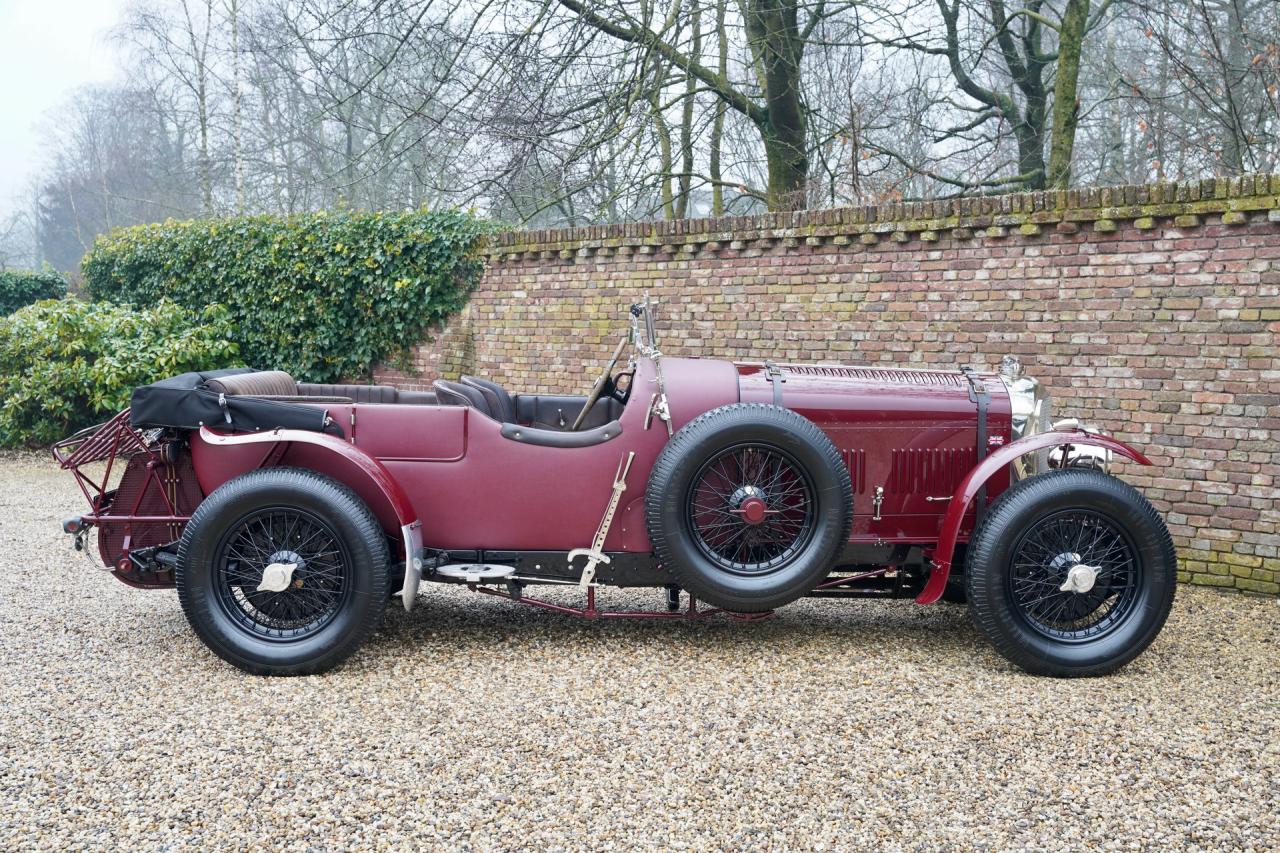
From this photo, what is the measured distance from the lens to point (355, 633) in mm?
3930

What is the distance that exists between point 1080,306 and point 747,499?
3.25m

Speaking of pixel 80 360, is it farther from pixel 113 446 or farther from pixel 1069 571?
pixel 1069 571

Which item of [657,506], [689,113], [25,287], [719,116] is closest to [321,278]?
[689,113]

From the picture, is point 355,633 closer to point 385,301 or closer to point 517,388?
point 517,388

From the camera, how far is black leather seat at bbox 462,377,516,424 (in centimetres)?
468

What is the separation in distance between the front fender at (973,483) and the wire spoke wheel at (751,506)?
0.60 m

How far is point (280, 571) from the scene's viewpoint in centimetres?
389

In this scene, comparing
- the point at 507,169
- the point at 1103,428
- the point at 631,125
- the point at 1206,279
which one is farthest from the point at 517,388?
the point at 1206,279

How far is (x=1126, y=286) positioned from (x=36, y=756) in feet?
19.7

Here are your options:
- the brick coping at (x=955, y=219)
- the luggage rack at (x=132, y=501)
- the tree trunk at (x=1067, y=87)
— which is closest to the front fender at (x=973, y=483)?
the brick coping at (x=955, y=219)

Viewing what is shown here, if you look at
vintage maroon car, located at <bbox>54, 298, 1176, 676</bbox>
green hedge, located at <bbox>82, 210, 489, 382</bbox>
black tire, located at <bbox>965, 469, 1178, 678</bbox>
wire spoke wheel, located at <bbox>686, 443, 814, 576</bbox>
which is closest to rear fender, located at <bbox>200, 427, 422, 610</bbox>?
vintage maroon car, located at <bbox>54, 298, 1176, 676</bbox>

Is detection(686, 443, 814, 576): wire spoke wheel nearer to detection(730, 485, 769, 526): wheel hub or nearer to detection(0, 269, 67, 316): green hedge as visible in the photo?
detection(730, 485, 769, 526): wheel hub

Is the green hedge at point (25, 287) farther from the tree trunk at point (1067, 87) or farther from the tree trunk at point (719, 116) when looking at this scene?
the tree trunk at point (1067, 87)

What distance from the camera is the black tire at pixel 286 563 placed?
389 centimetres
